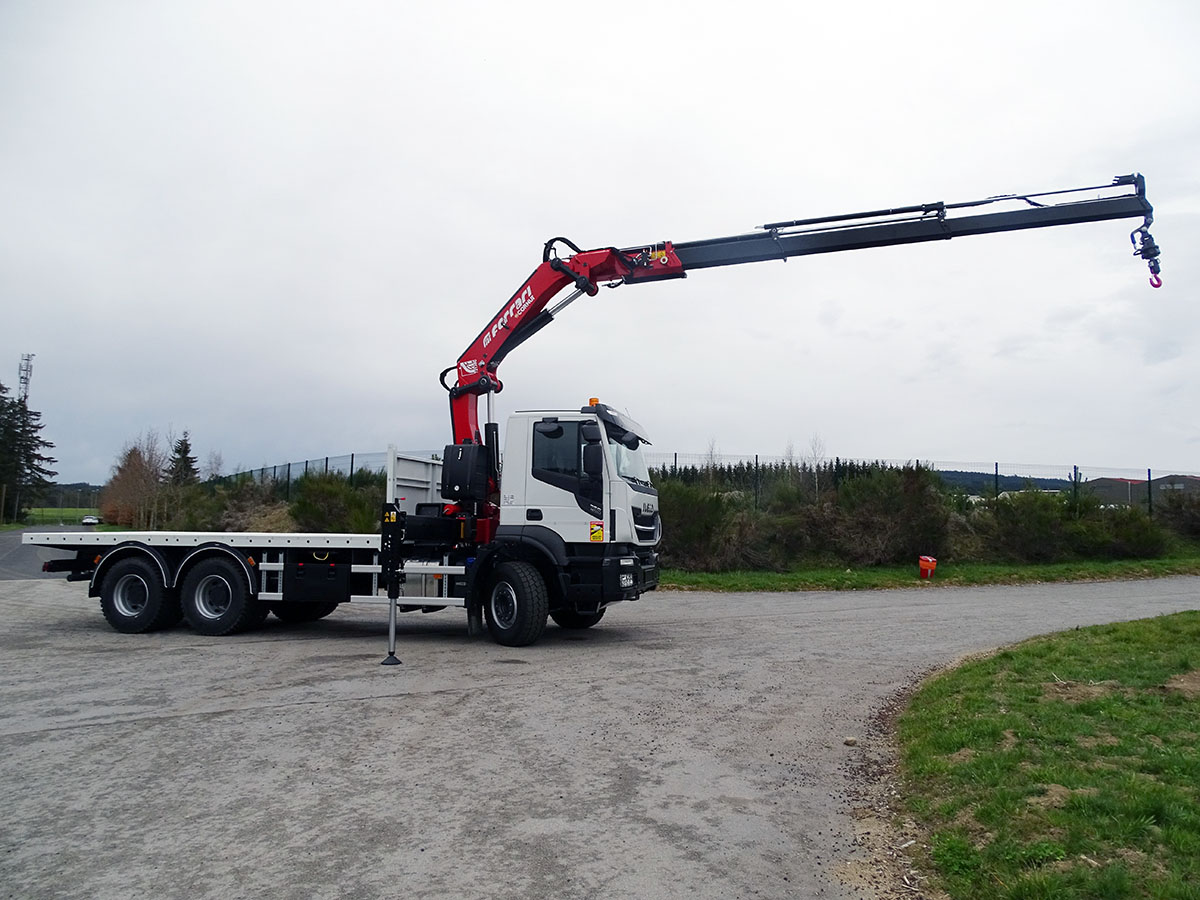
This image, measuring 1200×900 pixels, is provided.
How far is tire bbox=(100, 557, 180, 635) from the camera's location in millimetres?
12656

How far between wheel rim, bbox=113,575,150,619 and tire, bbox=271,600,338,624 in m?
1.97

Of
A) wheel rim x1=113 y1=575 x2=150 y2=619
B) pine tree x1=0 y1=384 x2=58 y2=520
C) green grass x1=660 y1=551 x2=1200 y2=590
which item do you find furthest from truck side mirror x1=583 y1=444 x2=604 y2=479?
pine tree x1=0 y1=384 x2=58 y2=520

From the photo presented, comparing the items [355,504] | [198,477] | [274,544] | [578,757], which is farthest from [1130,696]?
[198,477]

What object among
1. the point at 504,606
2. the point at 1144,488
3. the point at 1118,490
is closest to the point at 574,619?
the point at 504,606

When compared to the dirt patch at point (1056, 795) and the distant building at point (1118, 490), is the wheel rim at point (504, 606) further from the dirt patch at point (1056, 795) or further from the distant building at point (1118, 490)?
the distant building at point (1118, 490)

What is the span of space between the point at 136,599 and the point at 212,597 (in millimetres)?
1180

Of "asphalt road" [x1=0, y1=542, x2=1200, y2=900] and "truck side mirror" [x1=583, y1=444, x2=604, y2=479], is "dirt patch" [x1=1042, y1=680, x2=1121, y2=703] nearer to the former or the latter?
"asphalt road" [x1=0, y1=542, x2=1200, y2=900]

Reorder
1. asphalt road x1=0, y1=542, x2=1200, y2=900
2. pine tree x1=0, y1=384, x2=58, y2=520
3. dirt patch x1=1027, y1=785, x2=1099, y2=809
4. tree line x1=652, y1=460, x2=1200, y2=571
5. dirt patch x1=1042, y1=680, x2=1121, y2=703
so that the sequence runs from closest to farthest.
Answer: asphalt road x1=0, y1=542, x2=1200, y2=900 < dirt patch x1=1027, y1=785, x2=1099, y2=809 < dirt patch x1=1042, y1=680, x2=1121, y2=703 < tree line x1=652, y1=460, x2=1200, y2=571 < pine tree x1=0, y1=384, x2=58, y2=520

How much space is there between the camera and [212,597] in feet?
42.1

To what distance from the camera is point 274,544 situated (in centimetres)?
1241

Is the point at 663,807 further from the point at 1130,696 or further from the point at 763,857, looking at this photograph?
the point at 1130,696

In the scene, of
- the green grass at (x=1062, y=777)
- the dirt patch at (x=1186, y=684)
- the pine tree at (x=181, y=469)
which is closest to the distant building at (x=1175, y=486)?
the green grass at (x=1062, y=777)

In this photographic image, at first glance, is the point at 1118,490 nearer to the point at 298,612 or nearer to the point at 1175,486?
the point at 1175,486

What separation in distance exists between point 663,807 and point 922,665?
6.13 m
